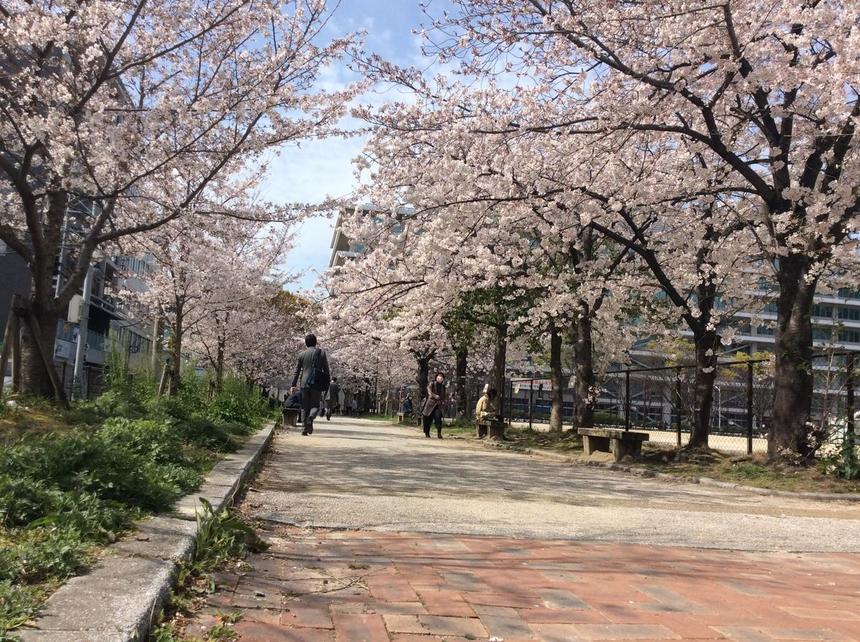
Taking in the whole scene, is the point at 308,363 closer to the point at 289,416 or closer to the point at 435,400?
the point at 289,416

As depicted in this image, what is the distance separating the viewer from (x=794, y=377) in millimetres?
11070

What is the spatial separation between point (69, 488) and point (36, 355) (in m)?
6.25

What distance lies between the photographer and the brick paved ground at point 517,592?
3191mm

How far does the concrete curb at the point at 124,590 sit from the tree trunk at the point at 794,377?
9.34 m

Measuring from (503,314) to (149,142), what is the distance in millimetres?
11020

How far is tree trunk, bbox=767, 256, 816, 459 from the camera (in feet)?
36.1

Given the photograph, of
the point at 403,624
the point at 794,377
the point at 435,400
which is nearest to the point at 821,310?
the point at 435,400

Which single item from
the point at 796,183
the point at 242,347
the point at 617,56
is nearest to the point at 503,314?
the point at 796,183

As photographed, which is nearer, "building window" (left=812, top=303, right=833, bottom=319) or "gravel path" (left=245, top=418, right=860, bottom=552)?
"gravel path" (left=245, top=418, right=860, bottom=552)

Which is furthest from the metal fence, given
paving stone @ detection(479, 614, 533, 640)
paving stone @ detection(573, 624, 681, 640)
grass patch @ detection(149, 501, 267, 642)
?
grass patch @ detection(149, 501, 267, 642)

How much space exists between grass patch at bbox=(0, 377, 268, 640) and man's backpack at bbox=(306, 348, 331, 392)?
555 cm

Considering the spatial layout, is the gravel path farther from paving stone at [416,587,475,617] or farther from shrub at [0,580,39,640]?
shrub at [0,580,39,640]

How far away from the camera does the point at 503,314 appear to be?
1997cm

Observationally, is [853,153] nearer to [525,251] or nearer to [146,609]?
[525,251]
